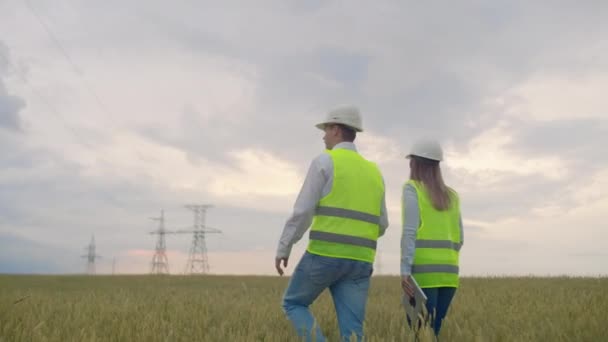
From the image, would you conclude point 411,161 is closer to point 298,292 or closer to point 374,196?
point 374,196

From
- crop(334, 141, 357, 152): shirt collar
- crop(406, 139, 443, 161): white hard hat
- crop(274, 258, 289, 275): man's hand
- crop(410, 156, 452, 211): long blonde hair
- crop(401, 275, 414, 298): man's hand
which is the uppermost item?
crop(406, 139, 443, 161): white hard hat

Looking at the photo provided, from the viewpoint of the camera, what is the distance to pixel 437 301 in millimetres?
5770

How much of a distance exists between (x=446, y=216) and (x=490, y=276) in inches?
797

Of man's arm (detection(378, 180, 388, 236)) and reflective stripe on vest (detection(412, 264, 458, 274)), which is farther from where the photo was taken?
reflective stripe on vest (detection(412, 264, 458, 274))

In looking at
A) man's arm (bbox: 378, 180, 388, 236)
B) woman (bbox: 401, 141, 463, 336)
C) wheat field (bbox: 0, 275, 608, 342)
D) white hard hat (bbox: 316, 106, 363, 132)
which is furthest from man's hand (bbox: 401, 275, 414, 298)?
white hard hat (bbox: 316, 106, 363, 132)

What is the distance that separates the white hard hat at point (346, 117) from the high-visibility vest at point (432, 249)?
89cm

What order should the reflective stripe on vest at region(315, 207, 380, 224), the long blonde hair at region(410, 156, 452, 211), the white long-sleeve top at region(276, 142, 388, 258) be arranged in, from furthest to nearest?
the long blonde hair at region(410, 156, 452, 211) → the reflective stripe on vest at region(315, 207, 380, 224) → the white long-sleeve top at region(276, 142, 388, 258)

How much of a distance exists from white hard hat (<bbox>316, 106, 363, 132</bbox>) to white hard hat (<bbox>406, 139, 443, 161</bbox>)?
0.86 metres

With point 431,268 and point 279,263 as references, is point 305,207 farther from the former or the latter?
point 431,268

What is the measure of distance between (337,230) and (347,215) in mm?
167

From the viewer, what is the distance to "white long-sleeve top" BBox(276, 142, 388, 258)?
15.6 feet

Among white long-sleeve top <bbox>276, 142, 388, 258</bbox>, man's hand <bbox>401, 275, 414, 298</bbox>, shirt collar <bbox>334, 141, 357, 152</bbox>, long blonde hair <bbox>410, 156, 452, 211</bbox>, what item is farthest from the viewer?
long blonde hair <bbox>410, 156, 452, 211</bbox>

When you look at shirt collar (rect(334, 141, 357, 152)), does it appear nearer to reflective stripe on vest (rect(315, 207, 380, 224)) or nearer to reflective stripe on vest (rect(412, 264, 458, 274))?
reflective stripe on vest (rect(315, 207, 380, 224))

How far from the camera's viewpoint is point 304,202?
15.8 ft
